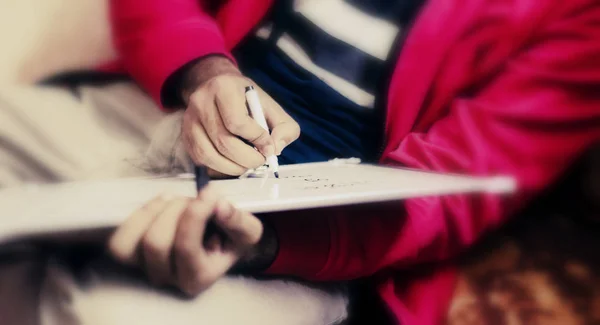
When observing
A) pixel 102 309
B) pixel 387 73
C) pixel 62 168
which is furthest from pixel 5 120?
pixel 387 73

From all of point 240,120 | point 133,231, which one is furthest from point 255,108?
point 133,231

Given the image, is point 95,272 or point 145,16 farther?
point 145,16

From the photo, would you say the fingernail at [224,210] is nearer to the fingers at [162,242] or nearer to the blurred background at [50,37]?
the fingers at [162,242]

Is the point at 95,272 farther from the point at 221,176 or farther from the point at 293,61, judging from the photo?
the point at 293,61

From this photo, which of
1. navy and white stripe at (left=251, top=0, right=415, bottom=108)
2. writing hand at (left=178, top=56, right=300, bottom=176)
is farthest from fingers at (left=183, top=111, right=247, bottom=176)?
navy and white stripe at (left=251, top=0, right=415, bottom=108)

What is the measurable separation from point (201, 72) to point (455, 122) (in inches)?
7.4

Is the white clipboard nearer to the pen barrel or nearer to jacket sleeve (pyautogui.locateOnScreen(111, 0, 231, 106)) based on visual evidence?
the pen barrel

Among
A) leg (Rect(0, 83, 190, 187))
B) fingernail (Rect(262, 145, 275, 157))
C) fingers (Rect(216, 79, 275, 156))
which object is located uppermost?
fingers (Rect(216, 79, 275, 156))

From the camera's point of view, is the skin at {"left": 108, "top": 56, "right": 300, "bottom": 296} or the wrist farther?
the wrist

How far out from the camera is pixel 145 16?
1.31 feet

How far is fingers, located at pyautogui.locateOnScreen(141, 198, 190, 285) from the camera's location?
251 mm

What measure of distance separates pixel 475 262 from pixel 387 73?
0.15 metres

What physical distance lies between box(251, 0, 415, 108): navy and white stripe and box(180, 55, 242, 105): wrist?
6 cm

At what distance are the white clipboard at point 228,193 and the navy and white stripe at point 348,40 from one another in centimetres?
10
